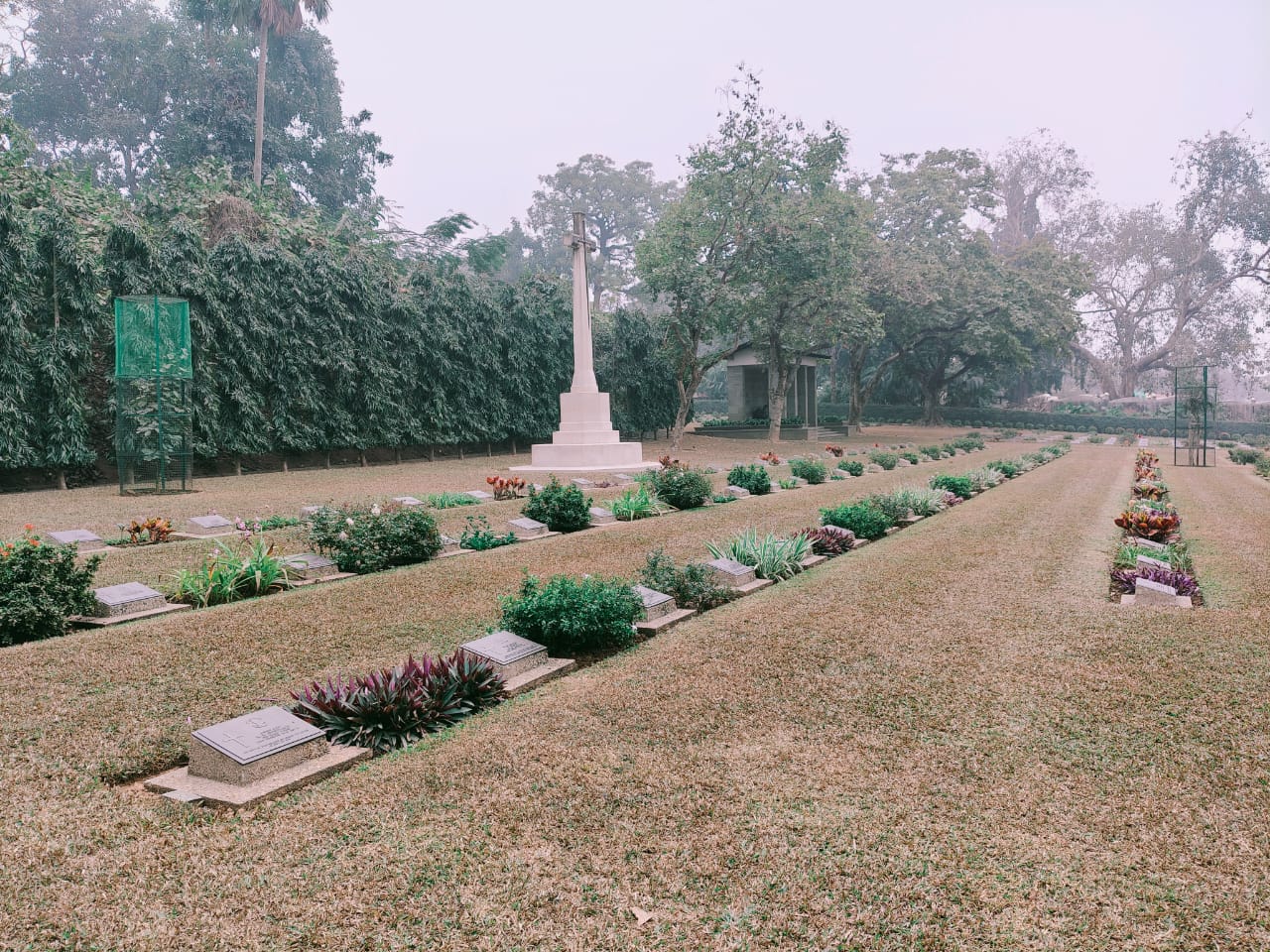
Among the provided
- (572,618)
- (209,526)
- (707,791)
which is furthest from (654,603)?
(209,526)

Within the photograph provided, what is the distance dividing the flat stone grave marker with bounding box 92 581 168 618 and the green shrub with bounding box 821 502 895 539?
685 cm

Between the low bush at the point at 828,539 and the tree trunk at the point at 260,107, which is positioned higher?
the tree trunk at the point at 260,107

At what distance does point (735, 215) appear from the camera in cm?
2428

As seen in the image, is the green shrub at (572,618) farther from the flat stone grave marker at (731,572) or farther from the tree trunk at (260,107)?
the tree trunk at (260,107)

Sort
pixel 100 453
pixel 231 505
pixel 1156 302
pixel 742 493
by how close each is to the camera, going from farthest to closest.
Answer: pixel 1156 302, pixel 100 453, pixel 742 493, pixel 231 505

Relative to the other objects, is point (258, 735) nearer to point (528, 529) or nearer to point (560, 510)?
point (528, 529)

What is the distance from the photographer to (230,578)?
21.1 feet

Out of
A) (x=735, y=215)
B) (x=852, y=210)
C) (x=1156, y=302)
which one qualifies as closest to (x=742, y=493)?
(x=735, y=215)

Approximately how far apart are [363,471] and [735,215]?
1341 centimetres

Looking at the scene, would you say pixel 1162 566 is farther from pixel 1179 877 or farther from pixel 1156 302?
pixel 1156 302

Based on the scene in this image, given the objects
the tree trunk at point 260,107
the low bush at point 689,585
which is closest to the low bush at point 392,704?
the low bush at point 689,585

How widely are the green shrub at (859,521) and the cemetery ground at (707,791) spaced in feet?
10.3

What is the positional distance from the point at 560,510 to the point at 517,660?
4998mm

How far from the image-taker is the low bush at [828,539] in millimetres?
8547
